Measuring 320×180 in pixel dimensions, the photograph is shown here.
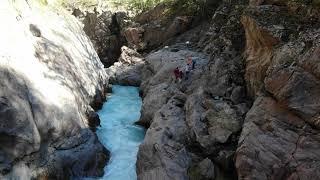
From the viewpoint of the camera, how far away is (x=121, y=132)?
20.7m

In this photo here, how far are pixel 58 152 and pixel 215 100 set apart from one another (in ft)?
21.0

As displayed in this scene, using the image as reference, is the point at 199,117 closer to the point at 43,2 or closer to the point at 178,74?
the point at 178,74

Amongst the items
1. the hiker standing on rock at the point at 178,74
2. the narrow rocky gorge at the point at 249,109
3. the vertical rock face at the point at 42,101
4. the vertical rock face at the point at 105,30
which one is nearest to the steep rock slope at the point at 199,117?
the narrow rocky gorge at the point at 249,109

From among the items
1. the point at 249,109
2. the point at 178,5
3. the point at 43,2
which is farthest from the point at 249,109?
the point at 178,5

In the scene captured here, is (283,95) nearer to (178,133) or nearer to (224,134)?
(224,134)

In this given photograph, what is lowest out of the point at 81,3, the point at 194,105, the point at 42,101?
the point at 194,105

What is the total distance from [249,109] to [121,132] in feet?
23.5

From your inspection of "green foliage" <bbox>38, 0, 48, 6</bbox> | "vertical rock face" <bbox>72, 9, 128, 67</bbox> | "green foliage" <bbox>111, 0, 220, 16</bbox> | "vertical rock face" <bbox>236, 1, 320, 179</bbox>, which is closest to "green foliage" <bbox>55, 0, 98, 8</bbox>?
"vertical rock face" <bbox>72, 9, 128, 67</bbox>

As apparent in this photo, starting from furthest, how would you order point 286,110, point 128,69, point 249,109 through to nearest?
point 128,69 < point 249,109 < point 286,110

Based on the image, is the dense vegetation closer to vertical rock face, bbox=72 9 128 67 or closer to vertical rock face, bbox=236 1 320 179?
vertical rock face, bbox=72 9 128 67

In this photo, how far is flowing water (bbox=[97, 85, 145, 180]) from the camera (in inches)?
678

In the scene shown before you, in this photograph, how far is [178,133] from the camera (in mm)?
17203

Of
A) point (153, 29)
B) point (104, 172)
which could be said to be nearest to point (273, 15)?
point (104, 172)

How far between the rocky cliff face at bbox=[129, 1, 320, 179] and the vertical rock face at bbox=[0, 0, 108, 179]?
2.71 m
